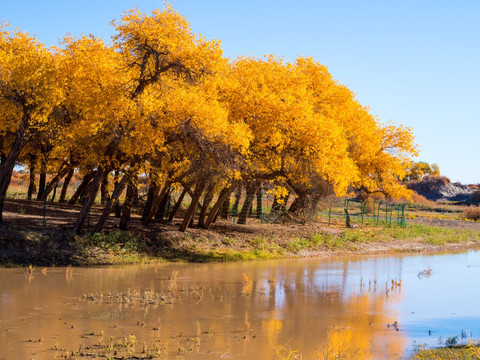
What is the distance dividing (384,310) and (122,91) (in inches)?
490

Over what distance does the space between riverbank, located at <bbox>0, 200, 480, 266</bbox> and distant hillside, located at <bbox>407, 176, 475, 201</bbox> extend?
2619 inches

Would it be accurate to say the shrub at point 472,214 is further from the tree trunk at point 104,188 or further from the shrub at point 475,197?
the tree trunk at point 104,188

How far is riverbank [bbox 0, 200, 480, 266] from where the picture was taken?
22.8 meters

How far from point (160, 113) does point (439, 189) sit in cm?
9204

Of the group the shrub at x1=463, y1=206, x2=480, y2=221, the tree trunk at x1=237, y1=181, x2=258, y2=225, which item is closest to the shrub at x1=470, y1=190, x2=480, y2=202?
the shrub at x1=463, y1=206, x2=480, y2=221

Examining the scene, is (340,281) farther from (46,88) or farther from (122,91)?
(46,88)

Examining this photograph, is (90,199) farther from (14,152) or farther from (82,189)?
(82,189)

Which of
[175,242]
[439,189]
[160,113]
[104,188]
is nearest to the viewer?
[160,113]

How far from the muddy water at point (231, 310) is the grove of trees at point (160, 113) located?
4274 millimetres

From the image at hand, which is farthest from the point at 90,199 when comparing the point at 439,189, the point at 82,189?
the point at 439,189

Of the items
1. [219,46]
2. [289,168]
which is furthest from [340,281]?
[219,46]

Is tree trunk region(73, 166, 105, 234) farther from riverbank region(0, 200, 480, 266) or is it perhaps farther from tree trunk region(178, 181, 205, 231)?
tree trunk region(178, 181, 205, 231)

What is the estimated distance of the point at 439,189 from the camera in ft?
351

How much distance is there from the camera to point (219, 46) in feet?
76.8
